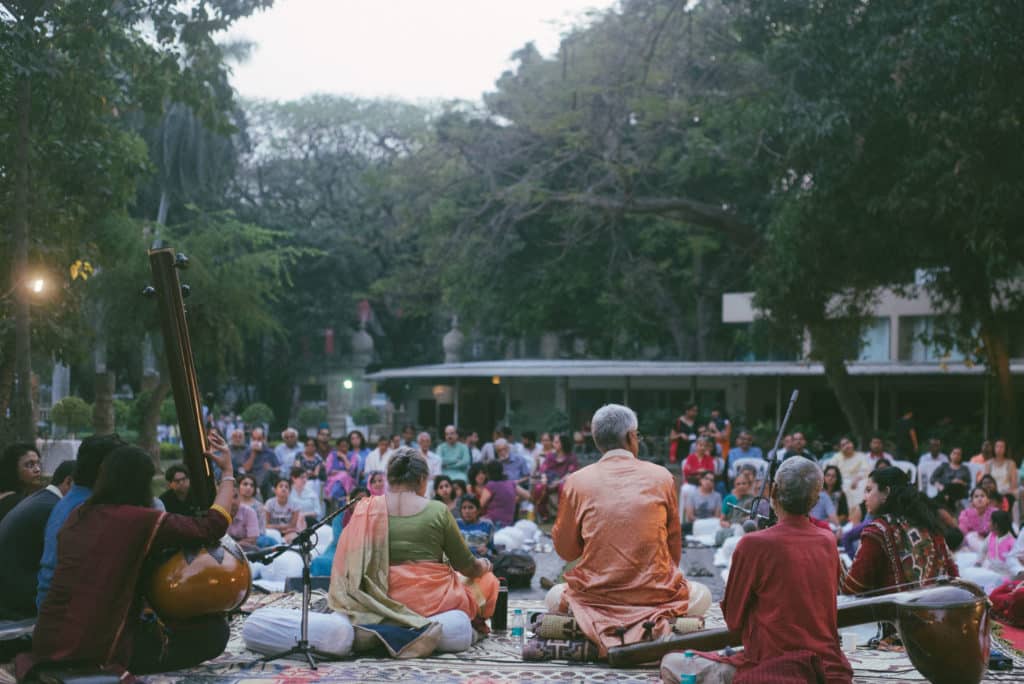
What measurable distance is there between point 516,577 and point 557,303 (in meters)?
23.2

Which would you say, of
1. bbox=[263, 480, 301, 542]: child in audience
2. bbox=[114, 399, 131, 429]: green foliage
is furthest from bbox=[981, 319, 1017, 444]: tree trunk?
bbox=[114, 399, 131, 429]: green foliage

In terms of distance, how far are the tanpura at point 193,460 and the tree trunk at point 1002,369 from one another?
15915 millimetres

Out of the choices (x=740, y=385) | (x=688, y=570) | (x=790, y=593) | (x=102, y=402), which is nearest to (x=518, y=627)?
(x=790, y=593)

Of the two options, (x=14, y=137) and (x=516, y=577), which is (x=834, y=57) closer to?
(x=516, y=577)

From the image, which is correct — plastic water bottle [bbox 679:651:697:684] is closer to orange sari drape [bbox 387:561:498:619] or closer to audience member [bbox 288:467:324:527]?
orange sari drape [bbox 387:561:498:619]

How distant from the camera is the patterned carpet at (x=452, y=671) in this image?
681 centimetres

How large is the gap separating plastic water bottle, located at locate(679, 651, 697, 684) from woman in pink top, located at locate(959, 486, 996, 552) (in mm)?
7218

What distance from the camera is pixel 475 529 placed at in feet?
37.6

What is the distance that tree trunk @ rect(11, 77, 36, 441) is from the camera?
430 inches

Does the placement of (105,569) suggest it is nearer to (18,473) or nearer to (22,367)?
(18,473)

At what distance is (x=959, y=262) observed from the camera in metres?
18.5

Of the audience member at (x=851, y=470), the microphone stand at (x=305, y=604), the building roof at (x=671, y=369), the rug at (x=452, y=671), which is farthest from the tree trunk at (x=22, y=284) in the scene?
the building roof at (x=671, y=369)

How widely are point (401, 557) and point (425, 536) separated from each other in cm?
20

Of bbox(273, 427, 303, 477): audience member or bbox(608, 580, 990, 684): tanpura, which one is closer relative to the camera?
bbox(608, 580, 990, 684): tanpura
